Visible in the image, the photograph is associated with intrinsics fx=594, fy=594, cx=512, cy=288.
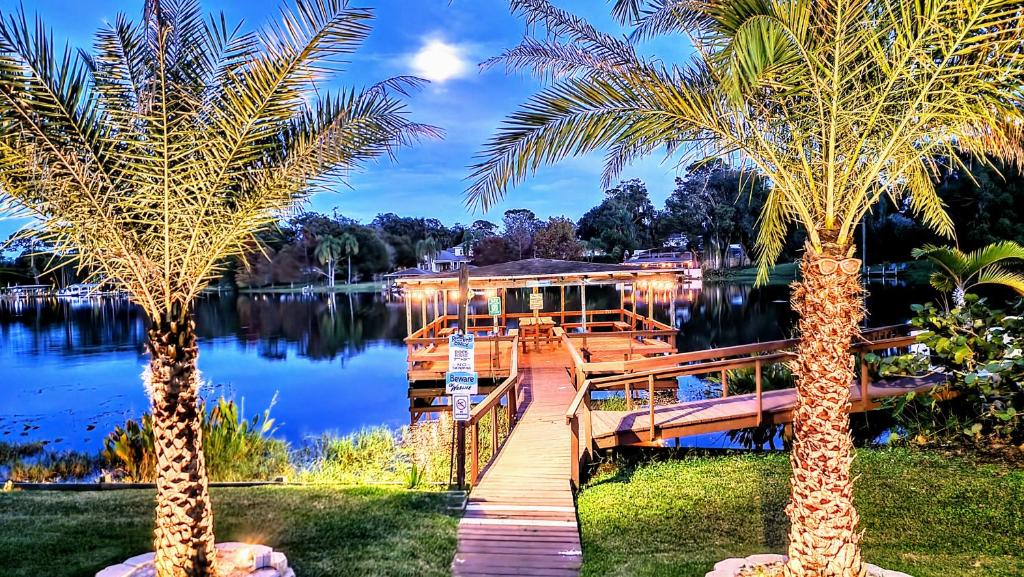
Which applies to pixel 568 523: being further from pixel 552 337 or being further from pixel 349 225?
pixel 349 225

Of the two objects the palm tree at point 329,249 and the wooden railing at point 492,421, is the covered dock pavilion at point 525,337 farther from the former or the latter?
the palm tree at point 329,249

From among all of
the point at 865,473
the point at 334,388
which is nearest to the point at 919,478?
the point at 865,473

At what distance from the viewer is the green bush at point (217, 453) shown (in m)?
8.57

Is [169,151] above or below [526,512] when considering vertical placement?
above

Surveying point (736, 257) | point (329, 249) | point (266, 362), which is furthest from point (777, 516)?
point (736, 257)

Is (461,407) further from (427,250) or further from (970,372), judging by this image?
(427,250)

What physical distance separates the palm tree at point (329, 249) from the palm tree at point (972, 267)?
6907 cm

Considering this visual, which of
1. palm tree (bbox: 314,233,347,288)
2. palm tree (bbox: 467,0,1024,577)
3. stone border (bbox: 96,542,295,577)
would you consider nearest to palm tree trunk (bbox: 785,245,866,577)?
palm tree (bbox: 467,0,1024,577)

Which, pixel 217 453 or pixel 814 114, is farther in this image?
pixel 217 453

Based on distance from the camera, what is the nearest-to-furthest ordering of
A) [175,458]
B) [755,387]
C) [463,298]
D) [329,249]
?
[175,458]
[463,298]
[755,387]
[329,249]

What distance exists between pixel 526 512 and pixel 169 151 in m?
4.52

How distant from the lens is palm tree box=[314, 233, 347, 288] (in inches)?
2815

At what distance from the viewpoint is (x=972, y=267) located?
24.9 feet

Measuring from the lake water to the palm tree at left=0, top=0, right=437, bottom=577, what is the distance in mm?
5667
